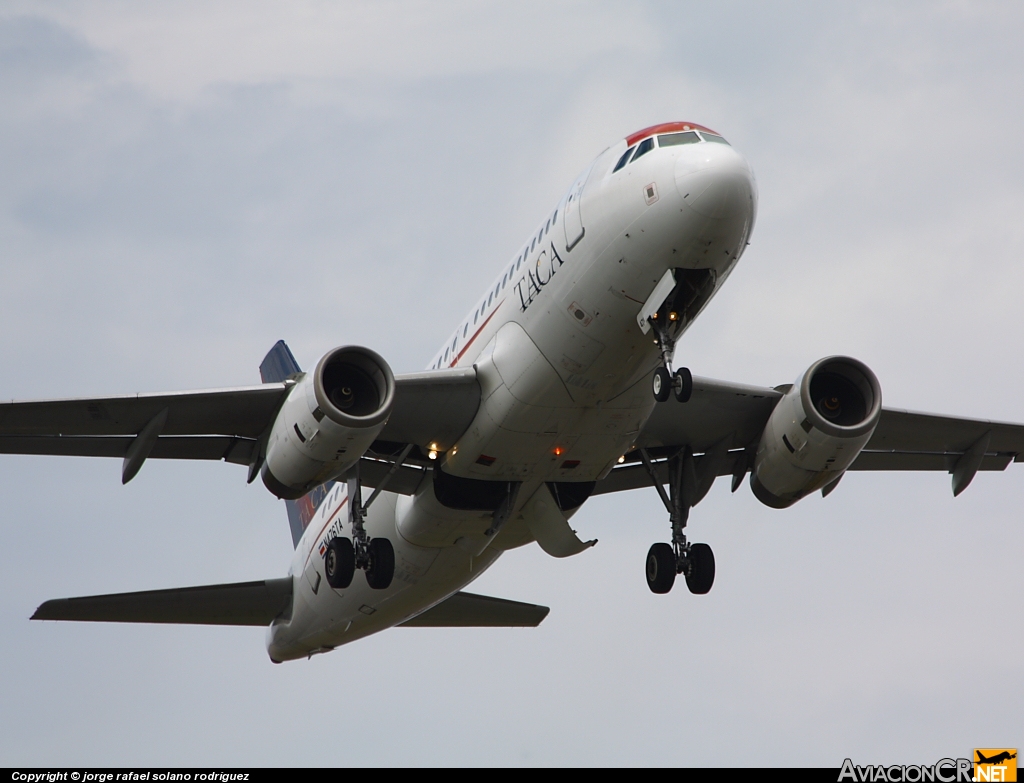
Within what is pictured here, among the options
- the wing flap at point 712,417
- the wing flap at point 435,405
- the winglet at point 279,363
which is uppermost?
the winglet at point 279,363

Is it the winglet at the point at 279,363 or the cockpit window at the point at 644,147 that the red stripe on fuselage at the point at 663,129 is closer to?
the cockpit window at the point at 644,147

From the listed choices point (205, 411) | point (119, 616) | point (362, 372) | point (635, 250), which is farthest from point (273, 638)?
point (635, 250)

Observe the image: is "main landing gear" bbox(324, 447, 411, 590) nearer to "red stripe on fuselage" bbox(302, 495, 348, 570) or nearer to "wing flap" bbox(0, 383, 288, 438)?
"wing flap" bbox(0, 383, 288, 438)

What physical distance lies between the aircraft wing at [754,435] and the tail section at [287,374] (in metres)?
7.36

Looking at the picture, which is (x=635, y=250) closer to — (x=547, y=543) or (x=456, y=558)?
(x=547, y=543)

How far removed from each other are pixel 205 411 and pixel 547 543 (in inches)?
230

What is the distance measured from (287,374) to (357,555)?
798 cm

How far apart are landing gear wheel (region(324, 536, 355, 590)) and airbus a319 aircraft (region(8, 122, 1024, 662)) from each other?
3 cm

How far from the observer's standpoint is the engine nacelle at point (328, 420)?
752 inches

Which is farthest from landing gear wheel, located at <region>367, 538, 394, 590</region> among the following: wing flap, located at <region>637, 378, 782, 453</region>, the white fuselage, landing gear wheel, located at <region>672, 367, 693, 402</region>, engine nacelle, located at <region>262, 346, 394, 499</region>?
landing gear wheel, located at <region>672, 367, 693, 402</region>

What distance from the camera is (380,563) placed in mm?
21719

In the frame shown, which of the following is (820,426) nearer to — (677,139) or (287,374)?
(677,139)

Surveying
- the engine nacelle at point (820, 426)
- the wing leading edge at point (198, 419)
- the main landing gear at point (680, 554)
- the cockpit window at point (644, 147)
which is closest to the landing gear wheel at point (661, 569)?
the main landing gear at point (680, 554)

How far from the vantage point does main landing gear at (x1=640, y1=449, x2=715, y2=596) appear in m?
23.0
